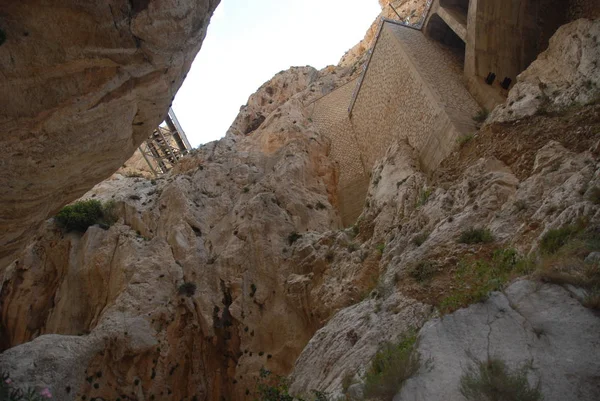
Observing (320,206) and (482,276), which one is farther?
(320,206)

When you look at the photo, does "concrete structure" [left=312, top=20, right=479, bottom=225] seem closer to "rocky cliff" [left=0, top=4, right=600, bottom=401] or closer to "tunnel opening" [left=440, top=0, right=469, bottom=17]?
"rocky cliff" [left=0, top=4, right=600, bottom=401]

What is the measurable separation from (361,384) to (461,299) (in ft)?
5.92

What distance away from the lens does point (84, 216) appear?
64.7ft

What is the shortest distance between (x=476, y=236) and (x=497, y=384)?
4.04 m

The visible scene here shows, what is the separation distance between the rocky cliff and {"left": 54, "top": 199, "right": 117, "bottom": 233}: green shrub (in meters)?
0.36

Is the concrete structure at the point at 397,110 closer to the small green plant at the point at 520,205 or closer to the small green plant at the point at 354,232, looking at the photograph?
the small green plant at the point at 354,232

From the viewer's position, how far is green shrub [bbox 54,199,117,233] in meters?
19.7

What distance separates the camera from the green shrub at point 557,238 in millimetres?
7324

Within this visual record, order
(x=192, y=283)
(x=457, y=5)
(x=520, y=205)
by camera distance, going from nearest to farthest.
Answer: (x=520, y=205)
(x=192, y=283)
(x=457, y=5)

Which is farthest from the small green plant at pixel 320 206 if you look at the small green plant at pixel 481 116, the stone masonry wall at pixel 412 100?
the small green plant at pixel 481 116

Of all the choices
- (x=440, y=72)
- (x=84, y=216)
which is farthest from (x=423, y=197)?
(x=84, y=216)

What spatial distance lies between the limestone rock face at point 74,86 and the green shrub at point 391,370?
795cm

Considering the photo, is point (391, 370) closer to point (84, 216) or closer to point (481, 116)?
point (481, 116)

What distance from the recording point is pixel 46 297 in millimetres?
18328
